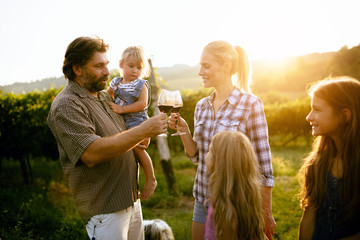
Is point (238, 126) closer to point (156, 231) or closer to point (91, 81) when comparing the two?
point (91, 81)

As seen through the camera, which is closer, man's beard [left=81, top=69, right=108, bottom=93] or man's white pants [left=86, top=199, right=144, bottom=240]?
man's white pants [left=86, top=199, right=144, bottom=240]

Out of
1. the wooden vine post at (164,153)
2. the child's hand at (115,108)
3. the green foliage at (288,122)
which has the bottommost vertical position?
the green foliage at (288,122)

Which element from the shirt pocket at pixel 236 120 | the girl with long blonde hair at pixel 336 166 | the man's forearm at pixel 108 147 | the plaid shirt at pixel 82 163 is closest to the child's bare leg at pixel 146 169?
the plaid shirt at pixel 82 163

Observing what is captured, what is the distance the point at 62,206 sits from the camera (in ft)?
20.4

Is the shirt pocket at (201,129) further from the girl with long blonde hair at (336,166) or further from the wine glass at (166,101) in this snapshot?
the girl with long blonde hair at (336,166)

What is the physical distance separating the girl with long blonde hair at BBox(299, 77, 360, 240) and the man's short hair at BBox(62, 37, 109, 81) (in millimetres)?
1908

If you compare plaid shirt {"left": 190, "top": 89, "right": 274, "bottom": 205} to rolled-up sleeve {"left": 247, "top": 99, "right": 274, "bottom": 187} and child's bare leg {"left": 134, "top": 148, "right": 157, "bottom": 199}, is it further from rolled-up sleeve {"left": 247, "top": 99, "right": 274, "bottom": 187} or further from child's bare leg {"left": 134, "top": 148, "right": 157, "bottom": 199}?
child's bare leg {"left": 134, "top": 148, "right": 157, "bottom": 199}

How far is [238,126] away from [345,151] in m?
0.85

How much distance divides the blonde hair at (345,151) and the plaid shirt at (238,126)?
0.38 m

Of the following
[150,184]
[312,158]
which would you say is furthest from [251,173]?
[150,184]

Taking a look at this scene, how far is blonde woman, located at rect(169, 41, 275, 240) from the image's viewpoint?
2.45 m

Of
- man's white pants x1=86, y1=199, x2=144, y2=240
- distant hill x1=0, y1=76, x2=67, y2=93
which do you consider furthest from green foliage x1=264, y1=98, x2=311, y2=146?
man's white pants x1=86, y1=199, x2=144, y2=240

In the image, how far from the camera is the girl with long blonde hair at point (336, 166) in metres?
2.05

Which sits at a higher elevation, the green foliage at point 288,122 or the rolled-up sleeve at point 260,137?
the rolled-up sleeve at point 260,137
